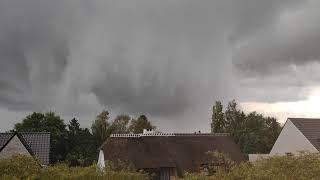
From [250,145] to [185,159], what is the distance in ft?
81.6

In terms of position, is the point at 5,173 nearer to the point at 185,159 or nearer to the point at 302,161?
the point at 302,161

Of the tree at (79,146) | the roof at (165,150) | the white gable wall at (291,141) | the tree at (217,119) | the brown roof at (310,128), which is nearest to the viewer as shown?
the roof at (165,150)

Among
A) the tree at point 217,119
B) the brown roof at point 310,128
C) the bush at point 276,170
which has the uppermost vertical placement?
the tree at point 217,119

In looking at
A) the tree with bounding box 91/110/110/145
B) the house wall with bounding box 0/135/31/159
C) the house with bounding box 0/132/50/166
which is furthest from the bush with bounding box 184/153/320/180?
the tree with bounding box 91/110/110/145

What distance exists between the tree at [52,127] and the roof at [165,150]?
18.1m

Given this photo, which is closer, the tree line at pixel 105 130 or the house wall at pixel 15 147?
the house wall at pixel 15 147

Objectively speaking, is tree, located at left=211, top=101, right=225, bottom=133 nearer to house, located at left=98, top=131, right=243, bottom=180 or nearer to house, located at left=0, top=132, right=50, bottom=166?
house, located at left=98, top=131, right=243, bottom=180

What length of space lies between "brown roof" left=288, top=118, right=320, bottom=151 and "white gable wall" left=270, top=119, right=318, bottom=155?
0.38 m

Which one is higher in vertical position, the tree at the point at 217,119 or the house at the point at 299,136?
the tree at the point at 217,119

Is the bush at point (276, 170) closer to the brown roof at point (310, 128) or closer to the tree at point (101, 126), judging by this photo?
the brown roof at point (310, 128)

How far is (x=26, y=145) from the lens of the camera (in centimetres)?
3956

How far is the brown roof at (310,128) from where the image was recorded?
44719 mm

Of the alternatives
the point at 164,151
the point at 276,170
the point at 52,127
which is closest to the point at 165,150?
the point at 164,151

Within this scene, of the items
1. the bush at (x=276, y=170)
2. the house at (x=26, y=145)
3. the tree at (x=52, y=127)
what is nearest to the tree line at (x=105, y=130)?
the tree at (x=52, y=127)
